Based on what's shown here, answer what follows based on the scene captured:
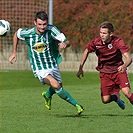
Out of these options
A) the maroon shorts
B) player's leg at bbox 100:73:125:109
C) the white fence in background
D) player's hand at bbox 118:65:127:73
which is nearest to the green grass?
player's leg at bbox 100:73:125:109

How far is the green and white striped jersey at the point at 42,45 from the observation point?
10086mm

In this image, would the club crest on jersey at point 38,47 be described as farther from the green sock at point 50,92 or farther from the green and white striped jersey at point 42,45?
the green sock at point 50,92

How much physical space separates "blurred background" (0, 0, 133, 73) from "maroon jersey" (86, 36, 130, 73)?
1344 centimetres

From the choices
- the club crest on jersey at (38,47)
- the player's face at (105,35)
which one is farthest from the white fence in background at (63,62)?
the player's face at (105,35)

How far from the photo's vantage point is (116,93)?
1027 centimetres

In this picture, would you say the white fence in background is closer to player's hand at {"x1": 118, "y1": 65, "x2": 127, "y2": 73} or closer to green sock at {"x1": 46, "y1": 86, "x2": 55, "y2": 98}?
green sock at {"x1": 46, "y1": 86, "x2": 55, "y2": 98}

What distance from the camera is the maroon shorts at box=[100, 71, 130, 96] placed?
9.84 metres

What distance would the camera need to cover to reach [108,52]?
9.90 meters

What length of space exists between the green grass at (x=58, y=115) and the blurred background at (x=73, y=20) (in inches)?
330

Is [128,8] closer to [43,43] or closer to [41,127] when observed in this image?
[43,43]

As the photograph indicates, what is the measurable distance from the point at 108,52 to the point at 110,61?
0.56 ft

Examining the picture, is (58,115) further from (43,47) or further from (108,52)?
(108,52)

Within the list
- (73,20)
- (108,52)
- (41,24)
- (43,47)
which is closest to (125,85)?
(108,52)

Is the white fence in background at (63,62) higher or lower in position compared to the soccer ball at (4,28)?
lower
